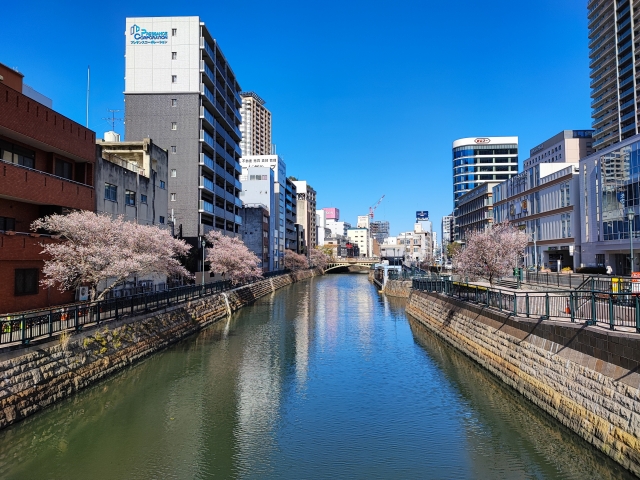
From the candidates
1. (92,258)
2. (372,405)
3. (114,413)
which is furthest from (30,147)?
(372,405)

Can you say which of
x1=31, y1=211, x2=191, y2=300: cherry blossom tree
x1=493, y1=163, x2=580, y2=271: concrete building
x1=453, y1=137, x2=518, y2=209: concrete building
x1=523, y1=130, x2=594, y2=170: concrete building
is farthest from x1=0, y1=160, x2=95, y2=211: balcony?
x1=453, y1=137, x2=518, y2=209: concrete building

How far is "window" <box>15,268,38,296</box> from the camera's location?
2739 centimetres

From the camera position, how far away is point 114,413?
68.2ft

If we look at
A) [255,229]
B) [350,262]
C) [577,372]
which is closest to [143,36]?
[255,229]

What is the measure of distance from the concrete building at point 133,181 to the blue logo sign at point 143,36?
20.3 metres

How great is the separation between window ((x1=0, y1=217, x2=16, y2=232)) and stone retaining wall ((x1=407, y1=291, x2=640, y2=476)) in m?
29.5

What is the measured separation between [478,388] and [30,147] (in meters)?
30.8

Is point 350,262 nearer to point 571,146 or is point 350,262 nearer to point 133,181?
point 571,146

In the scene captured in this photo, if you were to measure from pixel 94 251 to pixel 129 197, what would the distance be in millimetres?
16278

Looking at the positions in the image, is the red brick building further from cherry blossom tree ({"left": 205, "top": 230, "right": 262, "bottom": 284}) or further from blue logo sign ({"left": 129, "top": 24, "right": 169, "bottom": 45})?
blue logo sign ({"left": 129, "top": 24, "right": 169, "bottom": 45})

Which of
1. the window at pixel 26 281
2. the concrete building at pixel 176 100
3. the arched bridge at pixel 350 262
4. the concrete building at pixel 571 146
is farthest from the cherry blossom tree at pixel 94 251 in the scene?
the arched bridge at pixel 350 262

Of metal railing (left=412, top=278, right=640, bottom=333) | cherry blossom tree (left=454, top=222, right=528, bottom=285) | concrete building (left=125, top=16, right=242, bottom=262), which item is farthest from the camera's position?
concrete building (left=125, top=16, right=242, bottom=262)

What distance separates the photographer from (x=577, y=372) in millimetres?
17016

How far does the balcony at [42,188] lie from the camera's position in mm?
26406
